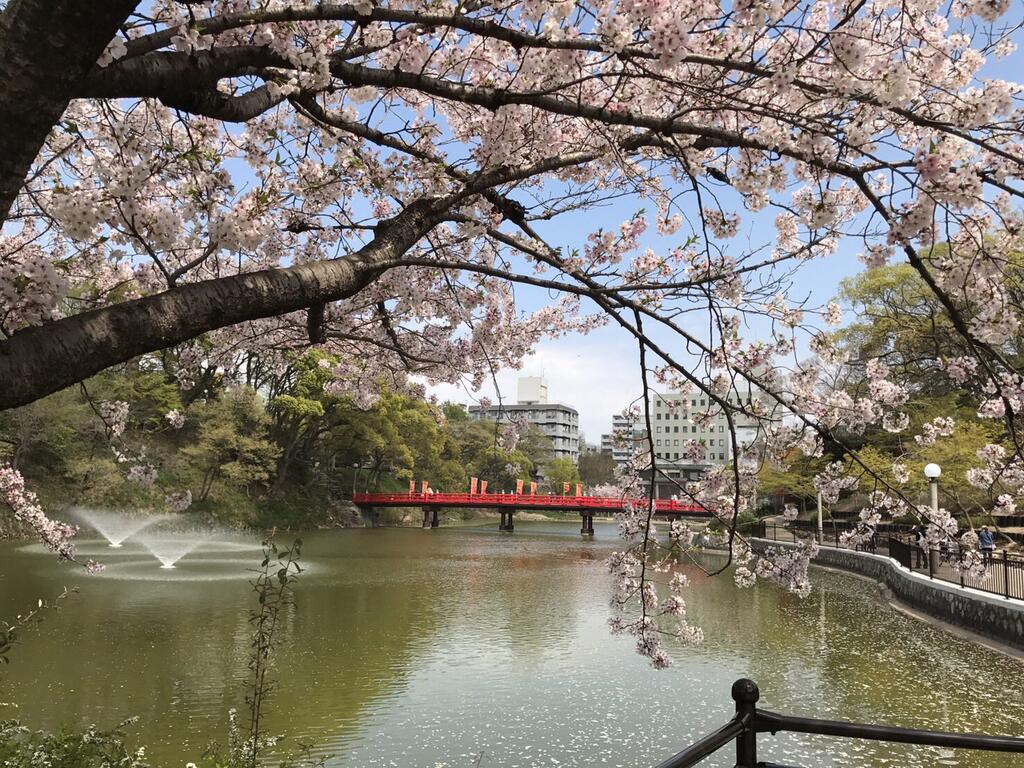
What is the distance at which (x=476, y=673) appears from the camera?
8.09 m

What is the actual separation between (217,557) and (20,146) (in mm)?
19207

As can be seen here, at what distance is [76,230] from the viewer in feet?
7.97

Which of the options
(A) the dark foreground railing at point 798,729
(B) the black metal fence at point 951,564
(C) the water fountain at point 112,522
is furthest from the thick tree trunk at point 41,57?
(C) the water fountain at point 112,522

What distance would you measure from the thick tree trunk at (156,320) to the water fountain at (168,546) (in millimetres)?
16209

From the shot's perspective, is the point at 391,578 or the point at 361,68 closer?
the point at 361,68

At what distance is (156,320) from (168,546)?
21835 mm

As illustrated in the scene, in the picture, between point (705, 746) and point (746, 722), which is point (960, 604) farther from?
point (705, 746)

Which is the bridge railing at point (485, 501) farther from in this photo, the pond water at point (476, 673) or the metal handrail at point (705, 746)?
the metal handrail at point (705, 746)

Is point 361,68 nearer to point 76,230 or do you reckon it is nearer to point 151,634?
point 76,230

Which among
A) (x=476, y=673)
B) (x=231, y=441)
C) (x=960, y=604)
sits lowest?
(x=476, y=673)

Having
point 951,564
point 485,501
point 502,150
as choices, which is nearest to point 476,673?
point 951,564

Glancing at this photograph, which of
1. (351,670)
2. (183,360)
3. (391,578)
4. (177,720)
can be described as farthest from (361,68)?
(391,578)

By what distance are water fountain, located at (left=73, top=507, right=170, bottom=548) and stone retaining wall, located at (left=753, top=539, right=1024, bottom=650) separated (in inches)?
794

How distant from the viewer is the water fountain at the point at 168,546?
58.4 ft
